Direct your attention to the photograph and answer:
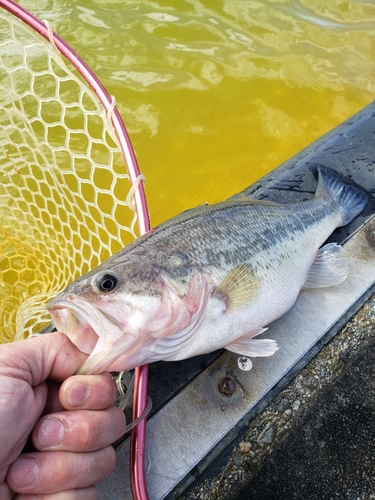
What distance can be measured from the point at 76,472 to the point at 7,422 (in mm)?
310

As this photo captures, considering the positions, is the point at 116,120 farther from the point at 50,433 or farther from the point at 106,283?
the point at 50,433

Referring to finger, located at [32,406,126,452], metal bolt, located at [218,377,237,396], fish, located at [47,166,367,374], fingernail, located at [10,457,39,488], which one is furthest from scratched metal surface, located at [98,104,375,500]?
fingernail, located at [10,457,39,488]

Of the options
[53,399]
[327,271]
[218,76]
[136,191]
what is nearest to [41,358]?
[53,399]

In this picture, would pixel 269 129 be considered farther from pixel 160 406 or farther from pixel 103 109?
pixel 160 406

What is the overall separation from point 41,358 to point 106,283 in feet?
1.21

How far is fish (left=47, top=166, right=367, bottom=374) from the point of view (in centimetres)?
165

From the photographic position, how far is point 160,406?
204cm

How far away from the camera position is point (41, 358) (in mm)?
1557

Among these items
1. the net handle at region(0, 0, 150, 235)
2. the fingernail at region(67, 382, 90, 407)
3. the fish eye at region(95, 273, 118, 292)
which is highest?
the net handle at region(0, 0, 150, 235)

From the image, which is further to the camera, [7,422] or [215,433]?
[215,433]

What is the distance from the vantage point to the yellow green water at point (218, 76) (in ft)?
14.2

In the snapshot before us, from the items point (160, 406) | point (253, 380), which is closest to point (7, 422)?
point (160, 406)

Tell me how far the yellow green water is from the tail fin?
1439 mm

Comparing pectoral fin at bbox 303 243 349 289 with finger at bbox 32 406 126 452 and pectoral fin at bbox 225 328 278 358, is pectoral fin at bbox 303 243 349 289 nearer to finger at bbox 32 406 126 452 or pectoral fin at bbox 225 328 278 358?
pectoral fin at bbox 225 328 278 358
